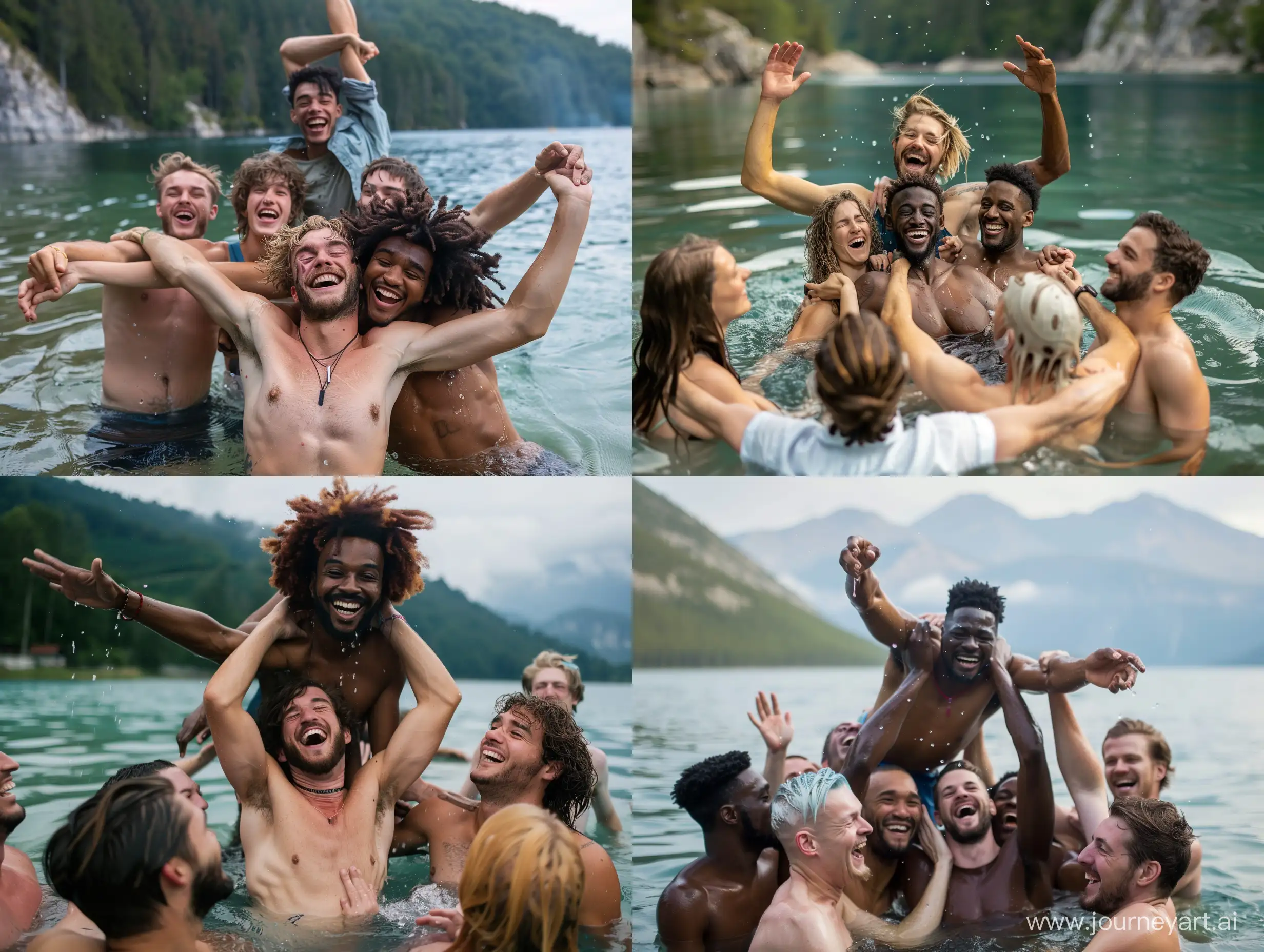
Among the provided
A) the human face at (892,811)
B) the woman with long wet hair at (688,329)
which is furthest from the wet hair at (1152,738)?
Result: the woman with long wet hair at (688,329)

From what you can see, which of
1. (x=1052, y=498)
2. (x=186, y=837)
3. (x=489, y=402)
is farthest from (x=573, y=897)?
(x=1052, y=498)

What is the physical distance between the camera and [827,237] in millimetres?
4805

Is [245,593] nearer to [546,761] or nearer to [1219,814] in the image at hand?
[546,761]

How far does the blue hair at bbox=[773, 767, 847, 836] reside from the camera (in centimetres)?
406

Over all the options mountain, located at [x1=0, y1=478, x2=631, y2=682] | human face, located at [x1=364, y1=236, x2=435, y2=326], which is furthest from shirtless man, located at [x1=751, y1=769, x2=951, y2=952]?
human face, located at [x1=364, y1=236, x2=435, y2=326]

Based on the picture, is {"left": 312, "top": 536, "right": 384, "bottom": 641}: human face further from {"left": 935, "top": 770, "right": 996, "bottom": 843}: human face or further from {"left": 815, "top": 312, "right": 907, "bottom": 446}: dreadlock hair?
{"left": 935, "top": 770, "right": 996, "bottom": 843}: human face

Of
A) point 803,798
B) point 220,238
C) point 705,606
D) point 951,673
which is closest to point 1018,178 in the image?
point 951,673

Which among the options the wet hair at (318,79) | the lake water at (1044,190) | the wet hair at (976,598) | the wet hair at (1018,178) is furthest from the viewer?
the wet hair at (318,79)

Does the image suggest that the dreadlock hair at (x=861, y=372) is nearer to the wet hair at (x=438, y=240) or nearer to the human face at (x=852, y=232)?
the human face at (x=852, y=232)

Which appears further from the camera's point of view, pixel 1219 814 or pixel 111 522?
pixel 111 522

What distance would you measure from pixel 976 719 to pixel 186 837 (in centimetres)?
286

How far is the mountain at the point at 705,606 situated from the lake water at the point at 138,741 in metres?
0.31

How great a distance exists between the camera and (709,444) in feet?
14.6

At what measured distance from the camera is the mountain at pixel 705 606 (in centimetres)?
503
